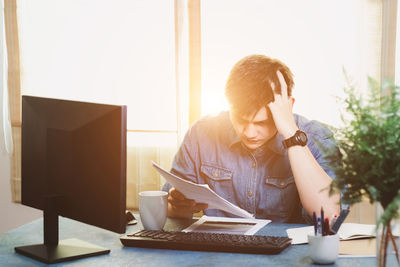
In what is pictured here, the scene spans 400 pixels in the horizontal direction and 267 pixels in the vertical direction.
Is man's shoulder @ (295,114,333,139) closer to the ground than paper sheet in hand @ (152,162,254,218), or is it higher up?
higher up

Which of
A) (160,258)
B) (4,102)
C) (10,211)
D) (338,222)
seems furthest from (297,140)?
(10,211)

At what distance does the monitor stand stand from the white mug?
7.3 inches

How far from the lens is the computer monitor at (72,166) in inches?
45.6

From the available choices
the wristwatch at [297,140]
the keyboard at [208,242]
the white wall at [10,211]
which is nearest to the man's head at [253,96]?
the wristwatch at [297,140]

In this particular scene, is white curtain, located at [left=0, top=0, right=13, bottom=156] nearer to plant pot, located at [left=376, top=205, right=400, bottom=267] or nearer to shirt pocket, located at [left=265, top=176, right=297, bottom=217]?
shirt pocket, located at [left=265, top=176, right=297, bottom=217]

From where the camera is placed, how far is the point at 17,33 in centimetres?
314

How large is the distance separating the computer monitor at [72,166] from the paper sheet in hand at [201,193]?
0.74ft

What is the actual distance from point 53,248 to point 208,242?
404 millimetres

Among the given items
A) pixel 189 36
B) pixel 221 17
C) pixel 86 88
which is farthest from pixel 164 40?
pixel 86 88

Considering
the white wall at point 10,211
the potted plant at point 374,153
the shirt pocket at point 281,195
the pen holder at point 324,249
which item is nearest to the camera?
the potted plant at point 374,153

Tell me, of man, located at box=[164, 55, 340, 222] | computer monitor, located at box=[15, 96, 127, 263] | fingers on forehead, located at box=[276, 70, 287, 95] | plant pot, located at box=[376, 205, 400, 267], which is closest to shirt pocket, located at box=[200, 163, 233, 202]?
man, located at box=[164, 55, 340, 222]

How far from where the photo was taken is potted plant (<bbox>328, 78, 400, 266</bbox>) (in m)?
0.83

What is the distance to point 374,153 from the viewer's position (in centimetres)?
83

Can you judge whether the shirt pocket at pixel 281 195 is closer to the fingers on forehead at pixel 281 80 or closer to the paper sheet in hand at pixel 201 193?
the fingers on forehead at pixel 281 80
